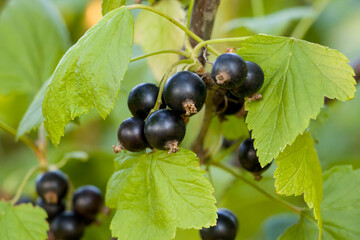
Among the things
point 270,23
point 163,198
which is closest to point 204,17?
point 163,198

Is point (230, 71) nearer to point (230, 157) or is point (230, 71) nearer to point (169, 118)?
point (169, 118)

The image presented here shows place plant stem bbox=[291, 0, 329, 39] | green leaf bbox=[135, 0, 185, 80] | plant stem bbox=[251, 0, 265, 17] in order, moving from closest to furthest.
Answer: green leaf bbox=[135, 0, 185, 80], plant stem bbox=[291, 0, 329, 39], plant stem bbox=[251, 0, 265, 17]

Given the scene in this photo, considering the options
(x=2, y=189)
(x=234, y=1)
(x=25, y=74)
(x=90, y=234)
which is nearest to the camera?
(x=90, y=234)

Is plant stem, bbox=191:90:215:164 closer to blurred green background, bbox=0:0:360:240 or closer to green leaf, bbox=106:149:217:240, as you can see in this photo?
green leaf, bbox=106:149:217:240

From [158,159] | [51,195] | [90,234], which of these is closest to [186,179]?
[158,159]

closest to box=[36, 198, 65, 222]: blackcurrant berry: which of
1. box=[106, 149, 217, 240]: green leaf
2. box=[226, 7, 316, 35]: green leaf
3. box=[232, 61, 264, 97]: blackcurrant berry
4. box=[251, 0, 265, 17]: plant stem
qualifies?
box=[106, 149, 217, 240]: green leaf

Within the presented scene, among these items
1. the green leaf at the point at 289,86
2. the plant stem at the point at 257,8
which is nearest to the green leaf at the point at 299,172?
the green leaf at the point at 289,86

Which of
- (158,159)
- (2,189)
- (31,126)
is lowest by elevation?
(2,189)

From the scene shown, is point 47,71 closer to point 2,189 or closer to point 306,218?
point 2,189
